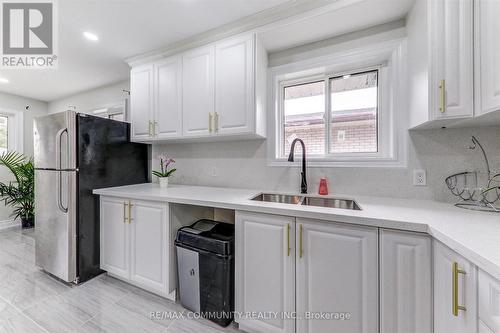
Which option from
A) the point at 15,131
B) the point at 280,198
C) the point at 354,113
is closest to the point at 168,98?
the point at 280,198

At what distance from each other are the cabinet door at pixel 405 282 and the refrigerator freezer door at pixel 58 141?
257 cm

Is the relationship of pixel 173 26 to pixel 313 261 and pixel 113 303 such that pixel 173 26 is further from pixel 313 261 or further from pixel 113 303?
pixel 113 303

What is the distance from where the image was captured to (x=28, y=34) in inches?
75.9

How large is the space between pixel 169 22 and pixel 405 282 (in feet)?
8.35

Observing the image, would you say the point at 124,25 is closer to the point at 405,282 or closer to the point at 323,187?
the point at 323,187

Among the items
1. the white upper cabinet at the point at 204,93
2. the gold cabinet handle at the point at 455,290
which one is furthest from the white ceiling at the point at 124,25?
the gold cabinet handle at the point at 455,290

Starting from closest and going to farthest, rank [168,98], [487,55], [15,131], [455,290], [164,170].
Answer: [455,290] → [487,55] → [168,98] → [164,170] → [15,131]

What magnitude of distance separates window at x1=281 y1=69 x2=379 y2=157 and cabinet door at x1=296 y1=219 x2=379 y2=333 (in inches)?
38.5

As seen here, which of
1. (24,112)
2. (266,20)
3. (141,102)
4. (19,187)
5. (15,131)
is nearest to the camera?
(266,20)

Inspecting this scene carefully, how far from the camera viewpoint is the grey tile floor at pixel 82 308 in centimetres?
146

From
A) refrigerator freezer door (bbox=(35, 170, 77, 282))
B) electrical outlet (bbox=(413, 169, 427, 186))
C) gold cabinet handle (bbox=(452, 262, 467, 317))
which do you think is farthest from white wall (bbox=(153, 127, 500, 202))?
refrigerator freezer door (bbox=(35, 170, 77, 282))

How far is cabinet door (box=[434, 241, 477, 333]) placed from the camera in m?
0.73

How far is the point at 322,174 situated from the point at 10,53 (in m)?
3.65

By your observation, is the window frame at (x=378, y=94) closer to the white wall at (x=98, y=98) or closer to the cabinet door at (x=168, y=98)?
the cabinet door at (x=168, y=98)
